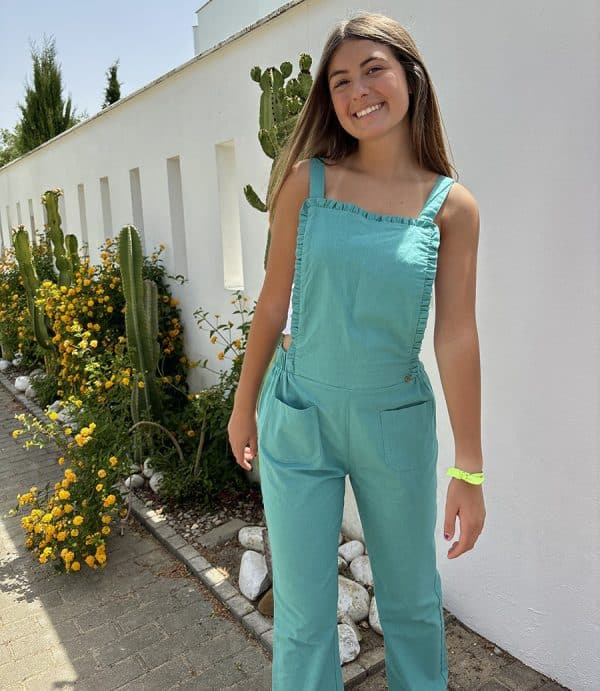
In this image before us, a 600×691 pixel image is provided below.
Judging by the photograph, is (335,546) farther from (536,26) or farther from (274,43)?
(274,43)

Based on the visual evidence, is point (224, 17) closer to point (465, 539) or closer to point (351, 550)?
point (351, 550)

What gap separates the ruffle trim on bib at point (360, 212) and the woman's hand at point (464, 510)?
70cm

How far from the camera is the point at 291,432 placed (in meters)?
1.70

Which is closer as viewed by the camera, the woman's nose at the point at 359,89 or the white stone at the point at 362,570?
the woman's nose at the point at 359,89

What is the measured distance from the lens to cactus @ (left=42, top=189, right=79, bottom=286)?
23.3 ft

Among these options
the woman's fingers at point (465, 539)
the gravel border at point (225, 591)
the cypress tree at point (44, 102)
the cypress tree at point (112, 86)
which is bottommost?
the gravel border at point (225, 591)

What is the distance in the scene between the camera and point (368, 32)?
1.62m

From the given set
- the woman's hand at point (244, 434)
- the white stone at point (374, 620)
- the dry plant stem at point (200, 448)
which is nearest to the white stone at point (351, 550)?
the white stone at point (374, 620)

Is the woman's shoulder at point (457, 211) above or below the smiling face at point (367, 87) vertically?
below

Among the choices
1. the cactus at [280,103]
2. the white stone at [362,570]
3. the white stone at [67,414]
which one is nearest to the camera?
the cactus at [280,103]

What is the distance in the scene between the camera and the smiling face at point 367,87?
162cm

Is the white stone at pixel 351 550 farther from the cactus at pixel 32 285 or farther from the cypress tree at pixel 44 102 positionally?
the cypress tree at pixel 44 102

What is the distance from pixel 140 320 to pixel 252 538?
6.63ft

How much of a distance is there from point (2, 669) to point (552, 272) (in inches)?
116
